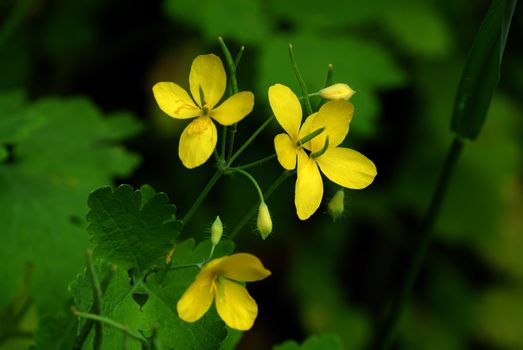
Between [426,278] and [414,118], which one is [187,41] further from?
[426,278]

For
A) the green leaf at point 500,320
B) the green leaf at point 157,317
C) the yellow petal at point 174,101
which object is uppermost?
the yellow petal at point 174,101

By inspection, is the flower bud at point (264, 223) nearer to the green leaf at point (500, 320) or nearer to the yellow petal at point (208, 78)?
the yellow petal at point (208, 78)

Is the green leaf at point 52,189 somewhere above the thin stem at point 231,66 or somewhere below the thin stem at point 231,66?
below

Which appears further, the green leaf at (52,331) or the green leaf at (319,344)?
the green leaf at (319,344)

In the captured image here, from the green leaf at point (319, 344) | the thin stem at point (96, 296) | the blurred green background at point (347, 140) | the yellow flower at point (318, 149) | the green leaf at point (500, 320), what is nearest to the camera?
the thin stem at point (96, 296)

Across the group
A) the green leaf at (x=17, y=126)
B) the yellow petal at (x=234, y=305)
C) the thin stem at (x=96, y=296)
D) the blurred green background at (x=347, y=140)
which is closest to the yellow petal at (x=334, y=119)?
the yellow petal at (x=234, y=305)

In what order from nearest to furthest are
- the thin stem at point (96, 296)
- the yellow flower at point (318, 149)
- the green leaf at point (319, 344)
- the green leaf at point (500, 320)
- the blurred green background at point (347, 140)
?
1. the thin stem at point (96, 296)
2. the yellow flower at point (318, 149)
3. the green leaf at point (319, 344)
4. the blurred green background at point (347, 140)
5. the green leaf at point (500, 320)
